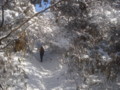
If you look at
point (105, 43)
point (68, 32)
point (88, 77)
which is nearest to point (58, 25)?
point (68, 32)

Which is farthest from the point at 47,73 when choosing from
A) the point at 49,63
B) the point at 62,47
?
the point at 62,47

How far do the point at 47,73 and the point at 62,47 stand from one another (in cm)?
203

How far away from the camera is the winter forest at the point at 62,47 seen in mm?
9867

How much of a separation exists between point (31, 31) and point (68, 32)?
1.90m

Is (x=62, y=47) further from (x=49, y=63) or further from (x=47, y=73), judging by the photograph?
(x=47, y=73)

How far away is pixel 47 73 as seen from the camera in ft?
36.0

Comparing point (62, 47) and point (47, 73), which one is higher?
point (62, 47)

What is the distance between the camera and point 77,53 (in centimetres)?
1179

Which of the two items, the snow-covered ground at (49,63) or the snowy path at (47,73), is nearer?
the snowy path at (47,73)

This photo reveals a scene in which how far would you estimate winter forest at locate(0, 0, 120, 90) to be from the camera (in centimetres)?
987

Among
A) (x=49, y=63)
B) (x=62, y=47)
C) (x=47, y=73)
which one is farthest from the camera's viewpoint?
(x=62, y=47)

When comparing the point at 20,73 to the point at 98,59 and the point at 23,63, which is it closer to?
the point at 23,63

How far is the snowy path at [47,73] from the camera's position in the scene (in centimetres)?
962

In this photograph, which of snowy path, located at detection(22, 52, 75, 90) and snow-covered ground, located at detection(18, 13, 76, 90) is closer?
snowy path, located at detection(22, 52, 75, 90)
